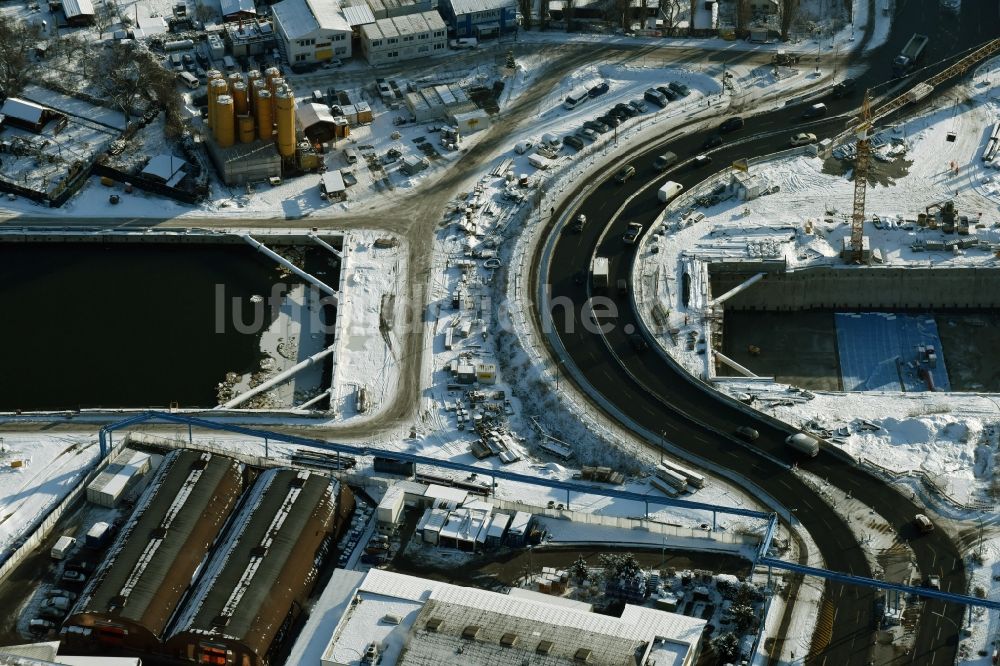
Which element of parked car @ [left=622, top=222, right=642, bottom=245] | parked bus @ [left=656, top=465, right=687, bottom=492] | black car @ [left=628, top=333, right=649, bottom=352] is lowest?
parked bus @ [left=656, top=465, right=687, bottom=492]

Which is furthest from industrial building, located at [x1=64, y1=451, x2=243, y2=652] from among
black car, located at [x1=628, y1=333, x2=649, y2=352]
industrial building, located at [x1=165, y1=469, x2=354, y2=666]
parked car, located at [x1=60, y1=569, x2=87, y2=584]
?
black car, located at [x1=628, y1=333, x2=649, y2=352]

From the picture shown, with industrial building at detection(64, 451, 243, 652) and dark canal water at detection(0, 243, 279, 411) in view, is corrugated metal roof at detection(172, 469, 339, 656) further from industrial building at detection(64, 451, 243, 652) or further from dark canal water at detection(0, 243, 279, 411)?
dark canal water at detection(0, 243, 279, 411)

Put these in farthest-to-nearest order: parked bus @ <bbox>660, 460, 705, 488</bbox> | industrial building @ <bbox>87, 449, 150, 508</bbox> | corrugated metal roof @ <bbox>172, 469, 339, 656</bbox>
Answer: parked bus @ <bbox>660, 460, 705, 488</bbox>, industrial building @ <bbox>87, 449, 150, 508</bbox>, corrugated metal roof @ <bbox>172, 469, 339, 656</bbox>

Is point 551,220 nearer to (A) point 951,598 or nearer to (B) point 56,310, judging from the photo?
(B) point 56,310

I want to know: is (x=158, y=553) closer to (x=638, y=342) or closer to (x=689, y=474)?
(x=689, y=474)

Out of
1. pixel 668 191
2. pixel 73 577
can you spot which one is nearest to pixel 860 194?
pixel 668 191

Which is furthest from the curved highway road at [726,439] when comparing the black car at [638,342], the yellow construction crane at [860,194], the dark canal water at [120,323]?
the dark canal water at [120,323]

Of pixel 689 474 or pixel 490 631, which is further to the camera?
pixel 689 474

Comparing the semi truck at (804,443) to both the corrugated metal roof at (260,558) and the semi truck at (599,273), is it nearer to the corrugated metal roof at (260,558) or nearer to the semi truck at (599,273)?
the semi truck at (599,273)
